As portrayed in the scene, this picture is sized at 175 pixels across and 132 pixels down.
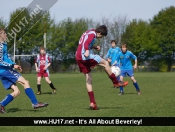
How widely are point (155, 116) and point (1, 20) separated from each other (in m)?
59.4

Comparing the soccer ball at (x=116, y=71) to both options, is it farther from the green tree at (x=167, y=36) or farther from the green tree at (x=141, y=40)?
the green tree at (x=167, y=36)

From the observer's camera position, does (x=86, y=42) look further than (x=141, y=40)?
No

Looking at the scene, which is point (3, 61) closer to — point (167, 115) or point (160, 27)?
point (167, 115)

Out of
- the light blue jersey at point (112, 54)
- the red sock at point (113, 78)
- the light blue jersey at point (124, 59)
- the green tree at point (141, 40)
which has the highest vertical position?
the green tree at point (141, 40)

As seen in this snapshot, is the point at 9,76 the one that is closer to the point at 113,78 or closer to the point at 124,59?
the point at 113,78

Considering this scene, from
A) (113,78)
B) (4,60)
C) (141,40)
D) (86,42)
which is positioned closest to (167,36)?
(141,40)

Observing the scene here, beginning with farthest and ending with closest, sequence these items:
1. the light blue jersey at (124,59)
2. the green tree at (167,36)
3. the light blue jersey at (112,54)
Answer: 1. the green tree at (167,36)
2. the light blue jersey at (112,54)
3. the light blue jersey at (124,59)

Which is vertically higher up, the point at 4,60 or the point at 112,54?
the point at 112,54

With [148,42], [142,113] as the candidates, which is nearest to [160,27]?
[148,42]

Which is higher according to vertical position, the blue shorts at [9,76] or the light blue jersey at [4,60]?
the light blue jersey at [4,60]

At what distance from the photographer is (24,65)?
215 ft

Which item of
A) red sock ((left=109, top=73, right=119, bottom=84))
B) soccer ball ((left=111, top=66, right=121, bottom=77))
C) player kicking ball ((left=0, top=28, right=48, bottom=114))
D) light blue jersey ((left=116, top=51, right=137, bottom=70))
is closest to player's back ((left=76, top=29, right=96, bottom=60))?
red sock ((left=109, top=73, right=119, bottom=84))

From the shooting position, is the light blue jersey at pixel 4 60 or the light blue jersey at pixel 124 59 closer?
the light blue jersey at pixel 4 60

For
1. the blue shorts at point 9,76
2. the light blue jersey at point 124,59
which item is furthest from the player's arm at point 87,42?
the light blue jersey at point 124,59
